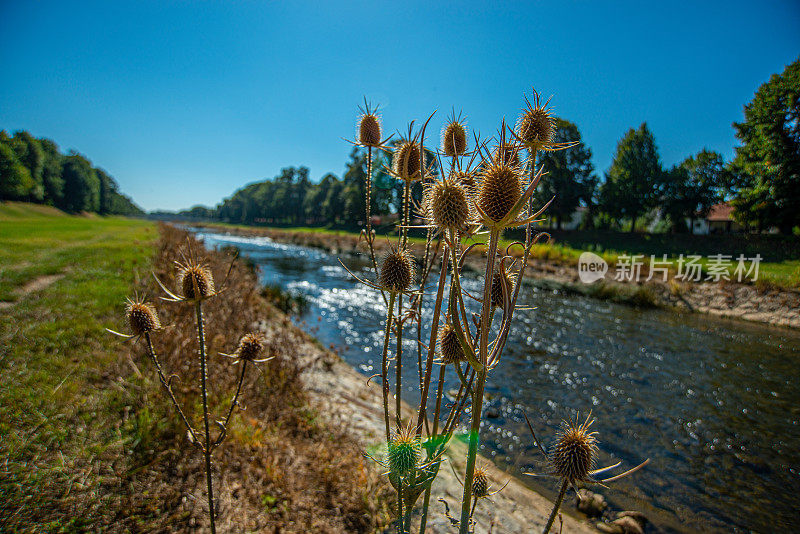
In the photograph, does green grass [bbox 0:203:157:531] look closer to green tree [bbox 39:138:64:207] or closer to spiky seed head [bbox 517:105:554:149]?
spiky seed head [bbox 517:105:554:149]

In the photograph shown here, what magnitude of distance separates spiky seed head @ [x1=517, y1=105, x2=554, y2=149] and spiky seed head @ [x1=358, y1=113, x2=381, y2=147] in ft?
2.66

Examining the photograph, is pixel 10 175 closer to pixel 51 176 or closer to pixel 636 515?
pixel 51 176

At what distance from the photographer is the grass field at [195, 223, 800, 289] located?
16234 mm

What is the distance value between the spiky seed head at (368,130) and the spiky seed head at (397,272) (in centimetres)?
76

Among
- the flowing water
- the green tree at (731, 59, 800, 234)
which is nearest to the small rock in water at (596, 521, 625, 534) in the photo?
the flowing water

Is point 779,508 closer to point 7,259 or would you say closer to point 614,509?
point 614,509

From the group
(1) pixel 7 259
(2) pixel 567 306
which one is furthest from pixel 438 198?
(2) pixel 567 306

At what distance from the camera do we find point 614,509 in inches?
213

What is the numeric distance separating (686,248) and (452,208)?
3367 cm

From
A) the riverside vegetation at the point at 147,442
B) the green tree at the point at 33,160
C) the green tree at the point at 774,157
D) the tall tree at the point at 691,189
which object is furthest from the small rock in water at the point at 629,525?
the green tree at the point at 33,160

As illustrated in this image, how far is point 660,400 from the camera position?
8.85m

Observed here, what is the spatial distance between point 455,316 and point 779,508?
315 inches

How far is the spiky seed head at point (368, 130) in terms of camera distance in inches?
81.1

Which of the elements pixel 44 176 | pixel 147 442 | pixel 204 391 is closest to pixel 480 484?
pixel 204 391
